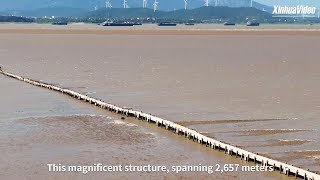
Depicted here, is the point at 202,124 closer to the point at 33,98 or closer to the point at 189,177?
the point at 189,177

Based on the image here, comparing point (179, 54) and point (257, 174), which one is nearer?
point (257, 174)

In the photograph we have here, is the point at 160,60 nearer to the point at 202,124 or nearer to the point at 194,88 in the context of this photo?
the point at 194,88

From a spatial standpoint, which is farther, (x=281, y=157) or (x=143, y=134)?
(x=143, y=134)


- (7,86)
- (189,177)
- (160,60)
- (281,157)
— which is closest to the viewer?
(189,177)

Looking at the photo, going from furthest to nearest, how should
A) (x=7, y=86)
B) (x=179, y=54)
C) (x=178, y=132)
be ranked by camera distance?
(x=179, y=54) < (x=7, y=86) < (x=178, y=132)

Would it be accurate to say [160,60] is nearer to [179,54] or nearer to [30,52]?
[179,54]

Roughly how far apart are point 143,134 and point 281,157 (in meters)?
8.82

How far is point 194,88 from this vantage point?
54500mm

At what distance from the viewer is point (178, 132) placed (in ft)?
116

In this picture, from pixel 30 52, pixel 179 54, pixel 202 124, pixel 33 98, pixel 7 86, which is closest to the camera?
pixel 202 124

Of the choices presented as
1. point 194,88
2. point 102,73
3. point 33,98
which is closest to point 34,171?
point 33,98

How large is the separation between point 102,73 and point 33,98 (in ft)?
60.2

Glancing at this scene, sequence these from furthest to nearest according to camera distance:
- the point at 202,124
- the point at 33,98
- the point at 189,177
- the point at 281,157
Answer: the point at 33,98
the point at 202,124
the point at 281,157
the point at 189,177

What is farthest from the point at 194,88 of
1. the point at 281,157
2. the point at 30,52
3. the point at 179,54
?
the point at 30,52
